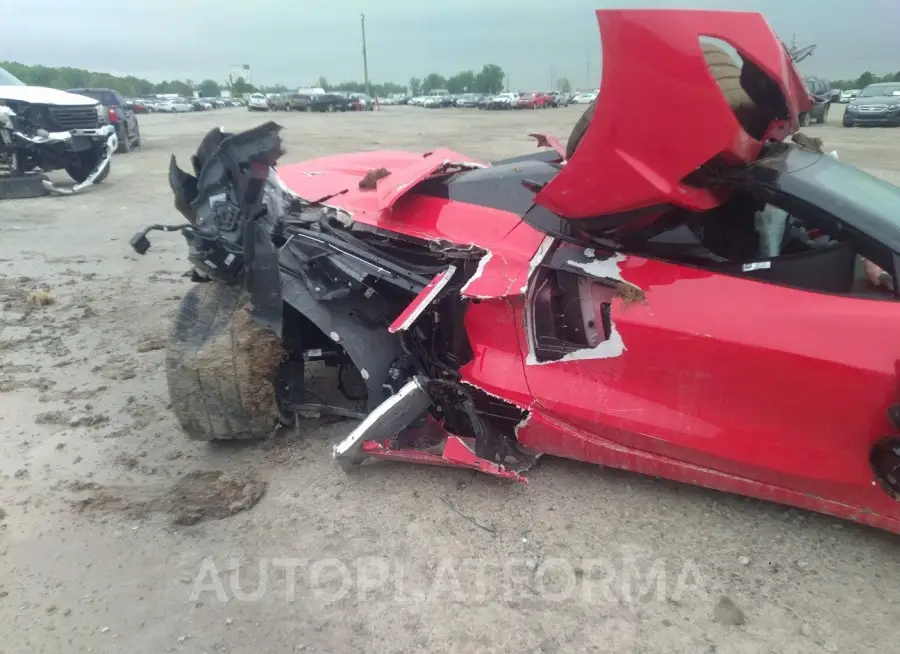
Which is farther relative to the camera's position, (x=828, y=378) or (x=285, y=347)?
(x=285, y=347)

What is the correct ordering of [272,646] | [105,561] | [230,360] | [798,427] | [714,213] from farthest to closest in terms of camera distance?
[230,360], [714,213], [105,561], [798,427], [272,646]

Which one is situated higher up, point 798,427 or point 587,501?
point 798,427

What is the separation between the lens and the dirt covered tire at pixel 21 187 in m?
9.98

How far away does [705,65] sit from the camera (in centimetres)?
214

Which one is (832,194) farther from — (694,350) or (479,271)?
(479,271)

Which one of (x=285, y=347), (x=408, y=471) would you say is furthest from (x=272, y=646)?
(x=285, y=347)

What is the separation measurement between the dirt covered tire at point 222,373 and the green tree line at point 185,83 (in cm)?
6635

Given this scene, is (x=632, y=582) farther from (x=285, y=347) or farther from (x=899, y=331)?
(x=285, y=347)

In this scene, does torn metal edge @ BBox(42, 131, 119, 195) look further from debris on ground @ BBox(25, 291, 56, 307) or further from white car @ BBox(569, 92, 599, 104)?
white car @ BBox(569, 92, 599, 104)

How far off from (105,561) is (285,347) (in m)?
1.27

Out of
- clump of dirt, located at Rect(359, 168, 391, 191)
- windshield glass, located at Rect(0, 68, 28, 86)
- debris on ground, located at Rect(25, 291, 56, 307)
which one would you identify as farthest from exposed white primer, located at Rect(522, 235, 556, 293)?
windshield glass, located at Rect(0, 68, 28, 86)

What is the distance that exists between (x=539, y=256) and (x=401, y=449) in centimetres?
107

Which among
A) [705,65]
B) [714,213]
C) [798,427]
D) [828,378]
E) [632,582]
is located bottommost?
[632,582]

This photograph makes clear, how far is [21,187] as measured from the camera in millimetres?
10094
